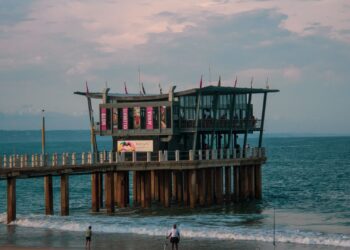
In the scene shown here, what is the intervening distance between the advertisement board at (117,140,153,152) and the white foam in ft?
20.5

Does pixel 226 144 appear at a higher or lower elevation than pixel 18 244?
higher

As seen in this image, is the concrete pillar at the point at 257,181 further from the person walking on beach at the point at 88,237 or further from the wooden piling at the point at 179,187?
the person walking on beach at the point at 88,237

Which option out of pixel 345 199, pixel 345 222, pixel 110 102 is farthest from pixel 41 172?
pixel 345 199

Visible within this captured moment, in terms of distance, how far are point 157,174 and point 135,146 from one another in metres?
2.98

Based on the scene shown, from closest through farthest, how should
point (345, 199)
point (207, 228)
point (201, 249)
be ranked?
point (201, 249), point (207, 228), point (345, 199)

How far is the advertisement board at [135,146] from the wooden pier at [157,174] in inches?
15.3

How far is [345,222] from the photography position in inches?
2208

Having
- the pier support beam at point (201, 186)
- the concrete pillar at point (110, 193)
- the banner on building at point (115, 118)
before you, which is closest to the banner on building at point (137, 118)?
the banner on building at point (115, 118)

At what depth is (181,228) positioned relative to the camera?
163 ft

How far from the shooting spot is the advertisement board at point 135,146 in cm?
5972

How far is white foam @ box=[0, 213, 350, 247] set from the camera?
46125mm

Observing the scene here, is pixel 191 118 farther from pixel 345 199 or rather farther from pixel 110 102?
pixel 345 199

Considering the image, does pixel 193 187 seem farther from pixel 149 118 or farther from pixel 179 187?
pixel 149 118

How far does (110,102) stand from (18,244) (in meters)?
20.8
